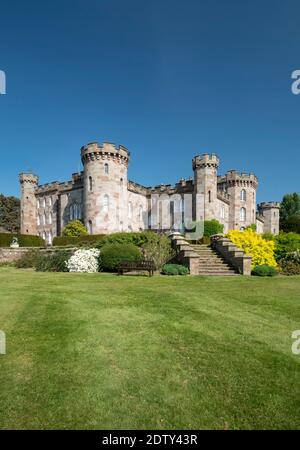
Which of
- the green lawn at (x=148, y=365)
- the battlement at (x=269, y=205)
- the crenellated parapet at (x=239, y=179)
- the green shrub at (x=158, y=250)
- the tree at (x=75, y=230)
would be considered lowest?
the green lawn at (x=148, y=365)

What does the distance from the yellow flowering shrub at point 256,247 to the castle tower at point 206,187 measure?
18.7 metres

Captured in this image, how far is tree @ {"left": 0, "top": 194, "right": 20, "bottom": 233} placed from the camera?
63.8 m

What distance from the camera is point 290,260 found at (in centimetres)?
1803

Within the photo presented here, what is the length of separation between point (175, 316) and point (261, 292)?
4.55m

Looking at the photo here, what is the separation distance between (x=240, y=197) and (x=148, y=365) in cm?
4208

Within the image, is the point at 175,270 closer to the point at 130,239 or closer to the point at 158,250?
the point at 158,250

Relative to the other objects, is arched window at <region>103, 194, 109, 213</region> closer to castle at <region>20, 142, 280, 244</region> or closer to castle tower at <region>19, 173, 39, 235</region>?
castle at <region>20, 142, 280, 244</region>

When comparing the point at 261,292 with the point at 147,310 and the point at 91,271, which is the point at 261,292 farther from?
the point at 91,271

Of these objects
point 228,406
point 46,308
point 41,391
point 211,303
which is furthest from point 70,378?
point 211,303

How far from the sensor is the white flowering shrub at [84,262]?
55.7ft

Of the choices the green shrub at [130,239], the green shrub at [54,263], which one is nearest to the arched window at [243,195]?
the green shrub at [130,239]

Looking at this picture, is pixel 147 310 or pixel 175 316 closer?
pixel 175 316

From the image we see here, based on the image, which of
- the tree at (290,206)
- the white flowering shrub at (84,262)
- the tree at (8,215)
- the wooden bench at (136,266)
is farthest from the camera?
the tree at (290,206)

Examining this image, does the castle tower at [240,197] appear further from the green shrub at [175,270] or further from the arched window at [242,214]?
the green shrub at [175,270]
